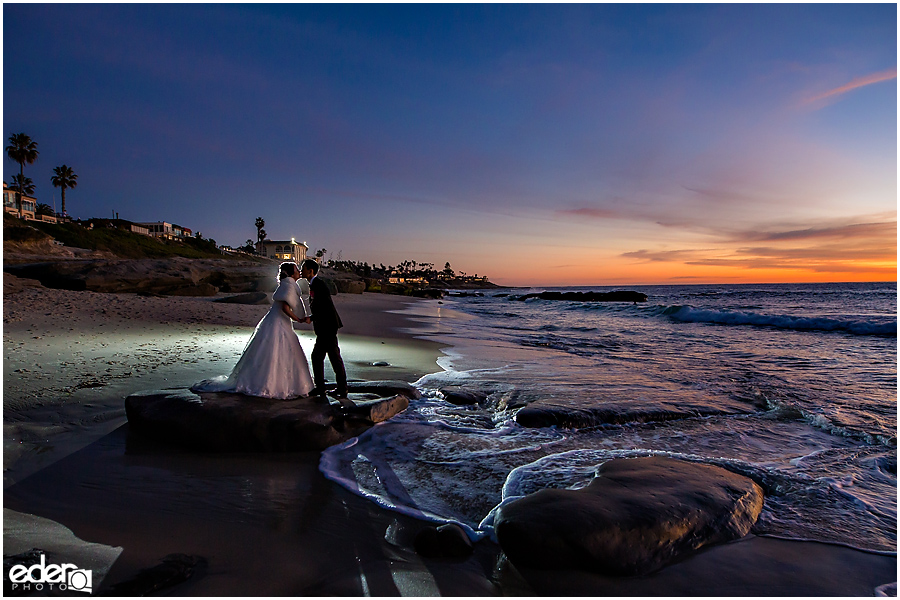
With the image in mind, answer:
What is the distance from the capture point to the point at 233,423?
4.63 metres

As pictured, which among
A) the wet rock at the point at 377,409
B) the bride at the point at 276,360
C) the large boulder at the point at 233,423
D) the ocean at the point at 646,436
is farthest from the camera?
the bride at the point at 276,360

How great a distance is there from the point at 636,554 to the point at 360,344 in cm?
1039

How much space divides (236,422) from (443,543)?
291 centimetres

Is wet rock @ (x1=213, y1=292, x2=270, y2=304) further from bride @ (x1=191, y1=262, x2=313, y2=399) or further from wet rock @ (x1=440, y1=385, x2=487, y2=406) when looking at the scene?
wet rock @ (x1=440, y1=385, x2=487, y2=406)

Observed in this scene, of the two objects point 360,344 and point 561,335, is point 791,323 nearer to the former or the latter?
point 561,335

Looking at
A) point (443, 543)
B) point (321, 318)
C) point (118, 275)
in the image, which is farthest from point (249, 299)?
point (443, 543)

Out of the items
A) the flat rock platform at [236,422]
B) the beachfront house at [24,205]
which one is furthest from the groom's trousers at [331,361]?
the beachfront house at [24,205]

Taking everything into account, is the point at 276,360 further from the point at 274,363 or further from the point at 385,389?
the point at 385,389

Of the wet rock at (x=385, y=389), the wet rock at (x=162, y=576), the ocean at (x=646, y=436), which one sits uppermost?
the wet rock at (x=385, y=389)

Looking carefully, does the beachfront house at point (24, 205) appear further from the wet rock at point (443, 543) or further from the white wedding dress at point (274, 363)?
the wet rock at point (443, 543)

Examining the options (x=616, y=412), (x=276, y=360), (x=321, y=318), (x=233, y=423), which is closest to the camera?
(x=233, y=423)

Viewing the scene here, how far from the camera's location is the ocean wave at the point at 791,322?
20386 mm

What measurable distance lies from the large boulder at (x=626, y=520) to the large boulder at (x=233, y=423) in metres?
2.54

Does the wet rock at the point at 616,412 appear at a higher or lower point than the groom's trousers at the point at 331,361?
lower
